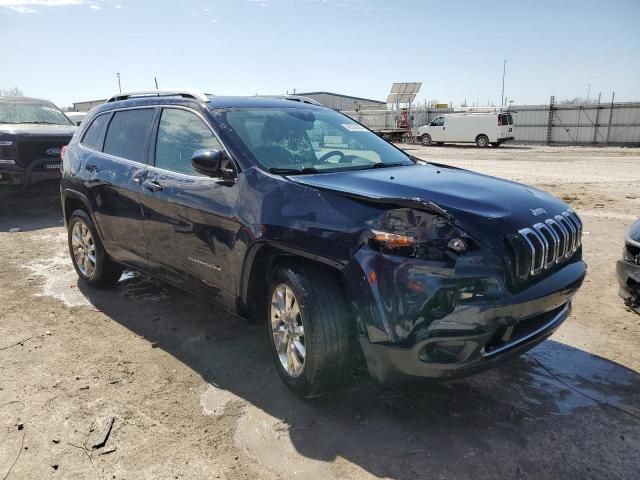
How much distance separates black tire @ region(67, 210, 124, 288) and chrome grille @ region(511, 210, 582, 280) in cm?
392

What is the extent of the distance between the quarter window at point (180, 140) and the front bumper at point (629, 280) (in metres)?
3.13

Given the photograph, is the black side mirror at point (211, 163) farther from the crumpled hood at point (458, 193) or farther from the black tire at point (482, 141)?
the black tire at point (482, 141)

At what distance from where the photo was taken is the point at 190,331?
4.28m

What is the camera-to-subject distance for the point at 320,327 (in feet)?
9.32

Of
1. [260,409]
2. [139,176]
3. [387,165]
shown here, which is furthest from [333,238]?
[139,176]

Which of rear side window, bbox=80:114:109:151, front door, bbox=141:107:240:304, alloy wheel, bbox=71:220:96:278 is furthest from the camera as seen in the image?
alloy wheel, bbox=71:220:96:278

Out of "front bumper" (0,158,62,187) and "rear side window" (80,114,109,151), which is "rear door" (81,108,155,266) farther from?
"front bumper" (0,158,62,187)

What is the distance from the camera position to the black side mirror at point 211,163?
3.33 metres

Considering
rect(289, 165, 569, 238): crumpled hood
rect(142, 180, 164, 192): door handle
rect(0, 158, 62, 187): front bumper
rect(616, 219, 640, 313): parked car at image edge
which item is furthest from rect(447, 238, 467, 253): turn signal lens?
rect(0, 158, 62, 187): front bumper

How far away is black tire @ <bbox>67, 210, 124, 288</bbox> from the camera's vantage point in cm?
505

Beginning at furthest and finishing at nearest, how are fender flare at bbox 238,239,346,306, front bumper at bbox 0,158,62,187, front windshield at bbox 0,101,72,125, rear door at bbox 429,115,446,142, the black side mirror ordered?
rear door at bbox 429,115,446,142 → front windshield at bbox 0,101,72,125 → front bumper at bbox 0,158,62,187 → the black side mirror → fender flare at bbox 238,239,346,306

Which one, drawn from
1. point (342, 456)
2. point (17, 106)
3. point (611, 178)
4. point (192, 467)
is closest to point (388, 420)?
point (342, 456)

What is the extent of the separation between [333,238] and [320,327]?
1.62 feet

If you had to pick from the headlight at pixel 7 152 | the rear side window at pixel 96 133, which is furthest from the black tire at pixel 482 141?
the rear side window at pixel 96 133
